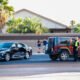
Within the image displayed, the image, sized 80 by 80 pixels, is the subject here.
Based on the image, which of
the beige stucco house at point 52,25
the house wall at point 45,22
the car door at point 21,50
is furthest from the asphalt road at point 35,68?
the house wall at point 45,22

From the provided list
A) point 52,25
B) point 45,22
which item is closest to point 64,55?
point 52,25

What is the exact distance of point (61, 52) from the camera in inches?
1110

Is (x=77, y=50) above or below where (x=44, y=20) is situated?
below

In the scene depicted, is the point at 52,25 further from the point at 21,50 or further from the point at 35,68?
the point at 35,68

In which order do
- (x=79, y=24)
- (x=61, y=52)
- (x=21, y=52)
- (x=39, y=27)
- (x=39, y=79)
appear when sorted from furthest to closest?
(x=79, y=24) → (x=39, y=27) → (x=21, y=52) → (x=61, y=52) → (x=39, y=79)

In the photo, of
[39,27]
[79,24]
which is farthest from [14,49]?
[79,24]

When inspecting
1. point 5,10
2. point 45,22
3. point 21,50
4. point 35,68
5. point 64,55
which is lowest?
point 35,68

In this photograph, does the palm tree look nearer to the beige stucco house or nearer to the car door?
the car door

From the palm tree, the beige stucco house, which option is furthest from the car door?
the beige stucco house

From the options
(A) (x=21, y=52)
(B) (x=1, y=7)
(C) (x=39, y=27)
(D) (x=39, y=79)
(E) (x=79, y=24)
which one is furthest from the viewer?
(E) (x=79, y=24)

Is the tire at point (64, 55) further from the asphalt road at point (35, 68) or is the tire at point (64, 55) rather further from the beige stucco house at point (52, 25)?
the beige stucco house at point (52, 25)

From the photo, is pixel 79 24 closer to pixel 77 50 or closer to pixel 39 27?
pixel 39 27

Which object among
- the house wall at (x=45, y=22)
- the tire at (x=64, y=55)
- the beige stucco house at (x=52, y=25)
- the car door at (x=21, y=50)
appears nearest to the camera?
the tire at (x=64, y=55)

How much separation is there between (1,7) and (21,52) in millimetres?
11637
